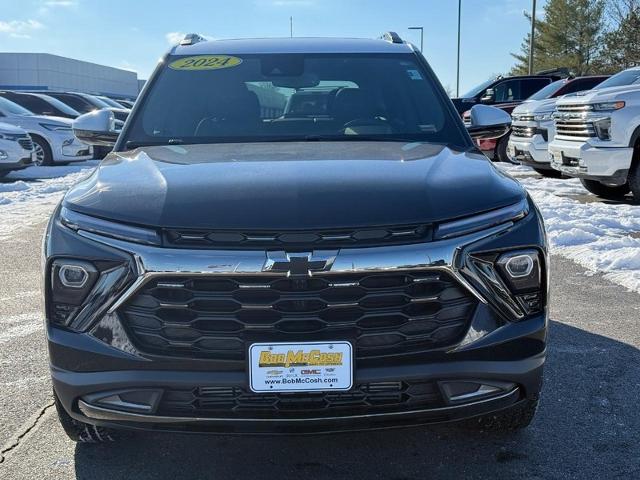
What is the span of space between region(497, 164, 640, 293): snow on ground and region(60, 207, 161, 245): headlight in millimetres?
4130

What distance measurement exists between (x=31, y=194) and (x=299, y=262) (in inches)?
396

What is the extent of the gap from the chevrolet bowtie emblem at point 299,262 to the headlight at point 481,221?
1.17 feet

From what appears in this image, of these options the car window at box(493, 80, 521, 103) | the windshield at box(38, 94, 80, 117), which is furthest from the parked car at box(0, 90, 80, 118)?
the car window at box(493, 80, 521, 103)

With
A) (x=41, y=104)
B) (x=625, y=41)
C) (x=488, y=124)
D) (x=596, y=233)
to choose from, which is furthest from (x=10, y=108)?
(x=625, y=41)

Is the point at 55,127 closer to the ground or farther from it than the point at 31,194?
farther from it

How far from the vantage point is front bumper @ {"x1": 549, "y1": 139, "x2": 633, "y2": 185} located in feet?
28.2

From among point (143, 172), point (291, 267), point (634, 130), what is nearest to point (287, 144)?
point (143, 172)

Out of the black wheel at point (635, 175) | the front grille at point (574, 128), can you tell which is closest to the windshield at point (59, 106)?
the front grille at point (574, 128)

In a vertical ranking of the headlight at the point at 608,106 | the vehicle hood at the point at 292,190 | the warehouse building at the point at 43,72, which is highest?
the warehouse building at the point at 43,72

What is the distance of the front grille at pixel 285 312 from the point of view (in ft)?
7.15

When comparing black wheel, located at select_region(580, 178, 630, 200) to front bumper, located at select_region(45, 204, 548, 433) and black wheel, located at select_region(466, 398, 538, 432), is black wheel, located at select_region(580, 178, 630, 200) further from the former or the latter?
front bumper, located at select_region(45, 204, 548, 433)

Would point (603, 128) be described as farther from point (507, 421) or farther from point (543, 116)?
point (507, 421)

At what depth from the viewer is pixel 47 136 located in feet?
50.1

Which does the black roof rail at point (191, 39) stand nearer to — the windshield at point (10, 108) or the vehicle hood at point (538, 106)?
the vehicle hood at point (538, 106)
